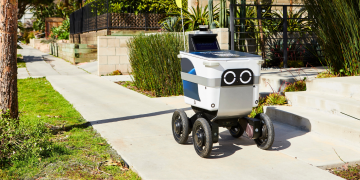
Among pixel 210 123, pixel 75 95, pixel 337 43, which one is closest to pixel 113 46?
pixel 75 95

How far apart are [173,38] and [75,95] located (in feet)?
9.78

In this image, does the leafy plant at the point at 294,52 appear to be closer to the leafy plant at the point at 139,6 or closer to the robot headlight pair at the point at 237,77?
the leafy plant at the point at 139,6

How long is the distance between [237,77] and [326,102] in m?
2.22

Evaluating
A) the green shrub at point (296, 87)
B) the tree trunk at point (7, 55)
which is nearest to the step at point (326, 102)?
the green shrub at point (296, 87)

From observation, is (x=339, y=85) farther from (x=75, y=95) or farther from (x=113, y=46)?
(x=113, y=46)

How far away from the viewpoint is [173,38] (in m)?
9.33

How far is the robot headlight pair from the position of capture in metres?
4.27

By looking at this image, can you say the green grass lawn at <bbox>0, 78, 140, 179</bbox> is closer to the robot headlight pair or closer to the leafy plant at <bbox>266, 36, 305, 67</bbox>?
the robot headlight pair

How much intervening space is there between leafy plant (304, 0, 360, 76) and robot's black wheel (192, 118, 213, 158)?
12.0 feet

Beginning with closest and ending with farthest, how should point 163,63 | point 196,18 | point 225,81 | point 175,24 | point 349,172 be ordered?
1. point 349,172
2. point 225,81
3. point 163,63
4. point 196,18
5. point 175,24

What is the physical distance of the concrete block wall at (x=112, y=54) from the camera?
13.7 metres

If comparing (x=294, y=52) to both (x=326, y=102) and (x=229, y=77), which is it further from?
(x=229, y=77)

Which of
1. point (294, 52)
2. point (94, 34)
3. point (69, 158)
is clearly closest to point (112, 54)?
point (94, 34)

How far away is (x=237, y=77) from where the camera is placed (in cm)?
432
